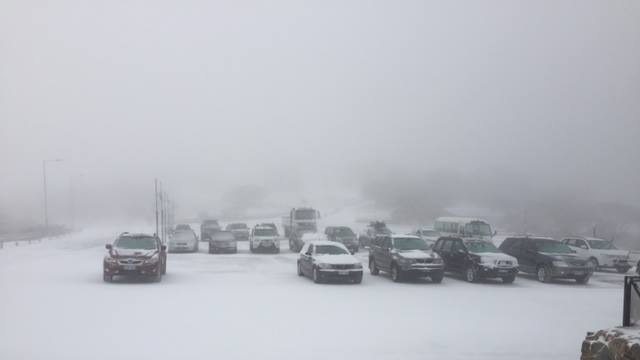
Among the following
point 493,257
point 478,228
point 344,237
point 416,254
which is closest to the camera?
point 416,254

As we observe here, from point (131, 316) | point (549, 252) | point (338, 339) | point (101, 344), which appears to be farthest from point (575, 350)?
point (549, 252)

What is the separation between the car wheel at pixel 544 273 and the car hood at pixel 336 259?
7.33m

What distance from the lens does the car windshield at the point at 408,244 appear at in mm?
21281

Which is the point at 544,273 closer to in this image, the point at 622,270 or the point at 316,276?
the point at 622,270

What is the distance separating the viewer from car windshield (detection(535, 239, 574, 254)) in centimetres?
2222

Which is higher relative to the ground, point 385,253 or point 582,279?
point 385,253

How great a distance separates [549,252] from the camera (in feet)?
72.1

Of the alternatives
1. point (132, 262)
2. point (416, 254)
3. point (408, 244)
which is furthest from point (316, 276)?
point (132, 262)

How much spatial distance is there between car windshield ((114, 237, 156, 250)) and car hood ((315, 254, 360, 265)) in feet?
19.2

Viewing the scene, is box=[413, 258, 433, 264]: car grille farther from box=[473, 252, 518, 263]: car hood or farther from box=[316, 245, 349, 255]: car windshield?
box=[316, 245, 349, 255]: car windshield

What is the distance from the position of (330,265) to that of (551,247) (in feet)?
31.1

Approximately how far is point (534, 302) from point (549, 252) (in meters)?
7.24

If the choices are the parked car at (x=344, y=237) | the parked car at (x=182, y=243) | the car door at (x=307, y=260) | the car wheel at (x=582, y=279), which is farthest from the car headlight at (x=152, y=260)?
the parked car at (x=344, y=237)

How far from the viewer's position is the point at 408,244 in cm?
2152
